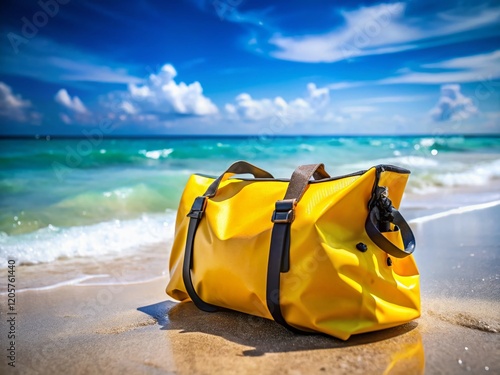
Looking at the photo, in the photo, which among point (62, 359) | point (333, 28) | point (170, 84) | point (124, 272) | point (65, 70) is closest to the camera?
point (62, 359)

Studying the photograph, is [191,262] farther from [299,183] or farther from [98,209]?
[98,209]

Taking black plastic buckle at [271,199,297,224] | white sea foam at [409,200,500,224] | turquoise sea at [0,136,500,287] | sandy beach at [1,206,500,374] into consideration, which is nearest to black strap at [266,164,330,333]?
black plastic buckle at [271,199,297,224]

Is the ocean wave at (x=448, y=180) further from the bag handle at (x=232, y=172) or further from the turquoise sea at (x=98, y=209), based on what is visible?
the bag handle at (x=232, y=172)

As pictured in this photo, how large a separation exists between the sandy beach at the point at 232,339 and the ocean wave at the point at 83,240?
1.23m

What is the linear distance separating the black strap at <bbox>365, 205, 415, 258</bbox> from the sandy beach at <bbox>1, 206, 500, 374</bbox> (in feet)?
1.13

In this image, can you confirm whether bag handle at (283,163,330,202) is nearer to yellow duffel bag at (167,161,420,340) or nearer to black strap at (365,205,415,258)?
yellow duffel bag at (167,161,420,340)

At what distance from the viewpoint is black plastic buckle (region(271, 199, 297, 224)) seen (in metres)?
1.92

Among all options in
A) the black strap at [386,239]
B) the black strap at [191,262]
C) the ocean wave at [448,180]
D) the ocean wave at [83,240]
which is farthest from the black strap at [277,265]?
the ocean wave at [448,180]

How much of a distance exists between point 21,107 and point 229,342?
2262 centimetres

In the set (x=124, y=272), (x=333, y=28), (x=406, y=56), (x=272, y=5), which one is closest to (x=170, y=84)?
(x=272, y=5)

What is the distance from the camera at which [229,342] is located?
1.96 m

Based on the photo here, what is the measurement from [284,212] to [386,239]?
420 millimetres

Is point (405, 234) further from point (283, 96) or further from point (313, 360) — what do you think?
point (283, 96)

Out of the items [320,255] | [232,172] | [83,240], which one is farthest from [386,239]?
[83,240]
